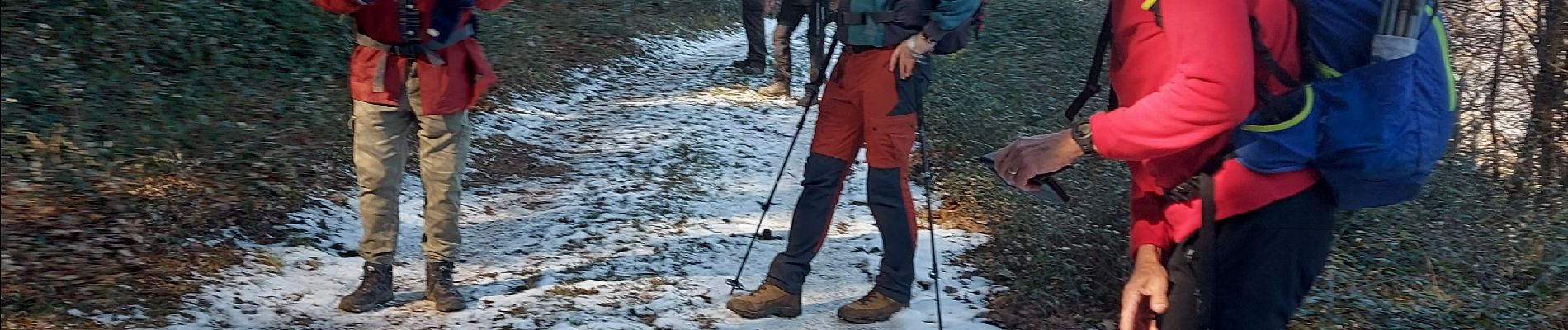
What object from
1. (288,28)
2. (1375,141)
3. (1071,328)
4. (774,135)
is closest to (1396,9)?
(1375,141)

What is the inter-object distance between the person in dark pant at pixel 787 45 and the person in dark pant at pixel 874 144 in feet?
14.8

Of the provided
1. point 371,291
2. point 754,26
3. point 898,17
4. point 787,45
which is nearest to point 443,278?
point 371,291

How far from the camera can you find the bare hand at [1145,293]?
2.55 meters

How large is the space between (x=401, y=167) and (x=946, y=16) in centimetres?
224

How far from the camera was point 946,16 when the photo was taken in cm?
420

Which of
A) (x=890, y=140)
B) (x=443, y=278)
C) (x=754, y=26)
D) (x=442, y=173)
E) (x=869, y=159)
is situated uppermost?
(x=890, y=140)

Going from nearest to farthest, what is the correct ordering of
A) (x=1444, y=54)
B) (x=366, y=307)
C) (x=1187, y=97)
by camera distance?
(x=1187, y=97)
(x=1444, y=54)
(x=366, y=307)

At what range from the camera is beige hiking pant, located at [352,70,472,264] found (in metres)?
4.29

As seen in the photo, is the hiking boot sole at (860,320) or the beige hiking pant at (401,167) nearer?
the beige hiking pant at (401,167)

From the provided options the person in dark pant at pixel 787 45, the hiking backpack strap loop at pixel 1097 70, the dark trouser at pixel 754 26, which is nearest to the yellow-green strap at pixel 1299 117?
the hiking backpack strap loop at pixel 1097 70

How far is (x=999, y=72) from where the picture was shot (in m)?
10.0

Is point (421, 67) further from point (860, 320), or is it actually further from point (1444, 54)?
point (1444, 54)

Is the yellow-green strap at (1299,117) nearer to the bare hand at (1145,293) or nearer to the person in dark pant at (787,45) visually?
the bare hand at (1145,293)

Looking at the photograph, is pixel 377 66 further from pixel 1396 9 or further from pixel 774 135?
pixel 774 135
